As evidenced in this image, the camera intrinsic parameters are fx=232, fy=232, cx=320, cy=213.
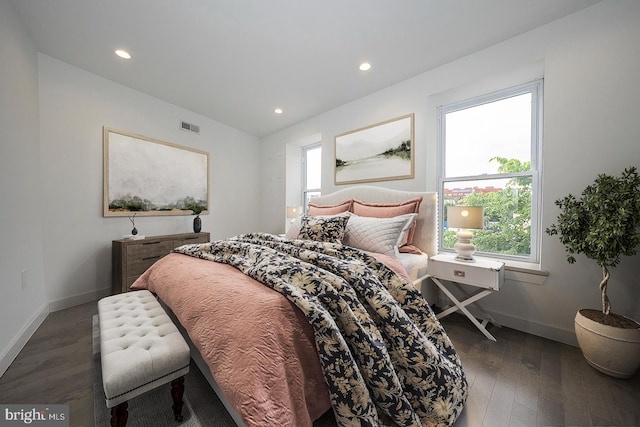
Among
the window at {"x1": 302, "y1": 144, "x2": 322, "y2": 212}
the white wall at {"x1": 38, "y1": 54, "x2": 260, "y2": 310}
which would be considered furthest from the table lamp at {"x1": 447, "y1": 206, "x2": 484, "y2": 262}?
the white wall at {"x1": 38, "y1": 54, "x2": 260, "y2": 310}

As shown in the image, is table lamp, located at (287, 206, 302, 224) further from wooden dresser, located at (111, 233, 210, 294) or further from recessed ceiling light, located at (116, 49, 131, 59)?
recessed ceiling light, located at (116, 49, 131, 59)

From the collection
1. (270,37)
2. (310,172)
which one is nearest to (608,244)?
(270,37)

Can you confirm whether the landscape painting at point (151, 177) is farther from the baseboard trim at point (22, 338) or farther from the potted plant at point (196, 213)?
the baseboard trim at point (22, 338)

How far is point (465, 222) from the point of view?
1.95 meters

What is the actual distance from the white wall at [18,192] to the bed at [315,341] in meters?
1.14

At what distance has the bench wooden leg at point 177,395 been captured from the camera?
43.6 inches

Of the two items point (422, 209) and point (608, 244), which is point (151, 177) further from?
point (608, 244)

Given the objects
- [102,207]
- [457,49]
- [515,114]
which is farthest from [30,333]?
[515,114]

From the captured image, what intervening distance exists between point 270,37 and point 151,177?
238 centimetres

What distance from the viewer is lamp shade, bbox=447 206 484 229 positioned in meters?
1.91

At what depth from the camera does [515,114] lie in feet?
7.46

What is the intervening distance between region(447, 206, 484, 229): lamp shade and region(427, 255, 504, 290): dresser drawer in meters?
0.33

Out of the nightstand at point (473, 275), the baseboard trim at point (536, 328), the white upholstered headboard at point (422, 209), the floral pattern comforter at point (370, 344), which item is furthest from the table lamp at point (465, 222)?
the floral pattern comforter at point (370, 344)

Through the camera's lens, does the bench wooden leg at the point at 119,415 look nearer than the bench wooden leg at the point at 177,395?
Yes
